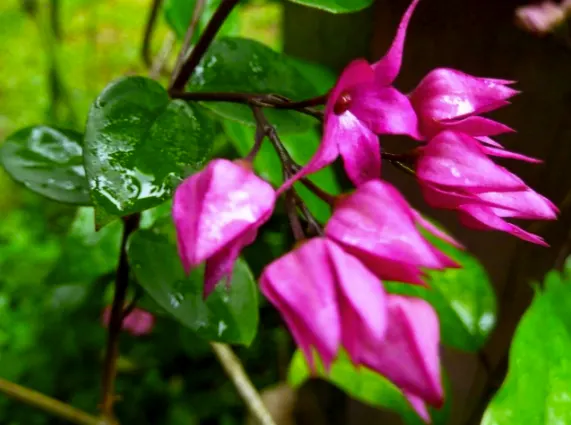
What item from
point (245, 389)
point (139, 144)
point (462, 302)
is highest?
point (139, 144)

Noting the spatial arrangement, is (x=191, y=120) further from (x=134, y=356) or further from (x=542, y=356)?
(x=134, y=356)

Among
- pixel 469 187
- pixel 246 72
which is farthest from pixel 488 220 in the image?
pixel 246 72

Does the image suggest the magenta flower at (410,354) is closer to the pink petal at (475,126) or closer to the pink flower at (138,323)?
the pink petal at (475,126)

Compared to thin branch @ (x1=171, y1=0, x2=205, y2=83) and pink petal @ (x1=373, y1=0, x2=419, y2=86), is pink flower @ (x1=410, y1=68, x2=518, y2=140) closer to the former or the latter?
pink petal @ (x1=373, y1=0, x2=419, y2=86)

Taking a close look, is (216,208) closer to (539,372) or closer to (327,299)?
(327,299)

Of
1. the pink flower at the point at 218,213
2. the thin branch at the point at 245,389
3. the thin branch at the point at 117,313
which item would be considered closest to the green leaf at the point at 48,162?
the thin branch at the point at 117,313

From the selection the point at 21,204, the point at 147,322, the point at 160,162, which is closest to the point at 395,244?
the point at 160,162

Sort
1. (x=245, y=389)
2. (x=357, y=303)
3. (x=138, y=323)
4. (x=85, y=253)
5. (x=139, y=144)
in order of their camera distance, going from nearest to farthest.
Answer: (x=357, y=303)
(x=139, y=144)
(x=85, y=253)
(x=245, y=389)
(x=138, y=323)
